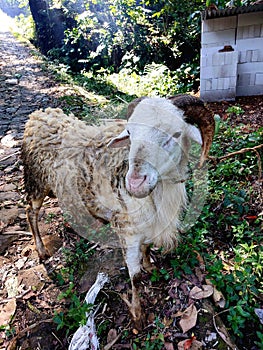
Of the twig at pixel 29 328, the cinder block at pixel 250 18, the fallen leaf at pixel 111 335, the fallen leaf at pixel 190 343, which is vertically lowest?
the fallen leaf at pixel 111 335

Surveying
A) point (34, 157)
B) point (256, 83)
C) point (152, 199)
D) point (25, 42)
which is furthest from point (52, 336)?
point (25, 42)

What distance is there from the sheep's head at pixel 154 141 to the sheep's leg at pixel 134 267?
0.71 meters

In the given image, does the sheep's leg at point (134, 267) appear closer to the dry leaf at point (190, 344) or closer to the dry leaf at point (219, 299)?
the dry leaf at point (190, 344)

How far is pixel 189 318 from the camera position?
7.99 ft

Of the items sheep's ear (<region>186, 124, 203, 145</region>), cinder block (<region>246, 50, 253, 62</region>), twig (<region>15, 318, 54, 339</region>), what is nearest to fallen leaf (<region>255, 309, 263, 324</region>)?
sheep's ear (<region>186, 124, 203, 145</region>)

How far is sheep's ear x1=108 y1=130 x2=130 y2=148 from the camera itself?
2.16m

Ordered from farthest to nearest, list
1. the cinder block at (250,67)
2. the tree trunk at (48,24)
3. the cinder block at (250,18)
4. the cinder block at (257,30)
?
the tree trunk at (48,24), the cinder block at (250,67), the cinder block at (257,30), the cinder block at (250,18)

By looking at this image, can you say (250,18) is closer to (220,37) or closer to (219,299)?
(220,37)

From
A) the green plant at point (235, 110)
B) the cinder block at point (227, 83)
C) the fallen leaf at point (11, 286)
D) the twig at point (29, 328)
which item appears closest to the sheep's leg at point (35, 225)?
the fallen leaf at point (11, 286)

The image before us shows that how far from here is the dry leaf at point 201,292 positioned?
8.48ft

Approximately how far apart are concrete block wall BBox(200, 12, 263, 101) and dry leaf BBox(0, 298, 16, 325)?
5865 mm

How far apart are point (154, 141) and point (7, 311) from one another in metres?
2.16

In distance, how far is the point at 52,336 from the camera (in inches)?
95.3

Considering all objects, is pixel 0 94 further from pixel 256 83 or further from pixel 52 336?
pixel 52 336
